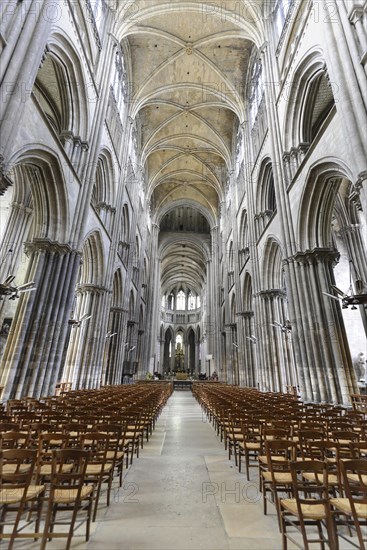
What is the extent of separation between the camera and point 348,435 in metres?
3.93

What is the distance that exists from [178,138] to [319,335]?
82.7 ft

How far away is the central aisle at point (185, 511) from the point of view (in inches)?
107

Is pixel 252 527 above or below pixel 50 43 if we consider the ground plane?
below

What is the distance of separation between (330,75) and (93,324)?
47.8 feet

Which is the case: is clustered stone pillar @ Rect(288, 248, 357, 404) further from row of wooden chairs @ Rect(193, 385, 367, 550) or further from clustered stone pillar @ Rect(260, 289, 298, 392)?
clustered stone pillar @ Rect(260, 289, 298, 392)

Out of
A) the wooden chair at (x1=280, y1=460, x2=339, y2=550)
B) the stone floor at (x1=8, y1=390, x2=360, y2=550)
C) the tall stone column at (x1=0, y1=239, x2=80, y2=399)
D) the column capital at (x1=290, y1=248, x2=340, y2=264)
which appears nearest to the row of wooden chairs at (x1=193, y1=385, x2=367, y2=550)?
the wooden chair at (x1=280, y1=460, x2=339, y2=550)

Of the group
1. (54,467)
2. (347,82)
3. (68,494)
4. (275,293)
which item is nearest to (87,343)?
(275,293)

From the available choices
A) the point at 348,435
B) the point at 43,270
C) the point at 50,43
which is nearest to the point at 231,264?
the point at 43,270

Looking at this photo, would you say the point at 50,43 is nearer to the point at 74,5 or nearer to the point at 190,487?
the point at 74,5

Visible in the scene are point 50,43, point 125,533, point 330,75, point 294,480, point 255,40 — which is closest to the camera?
point 294,480

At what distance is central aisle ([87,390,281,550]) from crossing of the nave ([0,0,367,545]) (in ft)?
9.29

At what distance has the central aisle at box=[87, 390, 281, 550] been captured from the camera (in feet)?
8.91

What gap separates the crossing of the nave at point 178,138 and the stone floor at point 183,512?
2824 millimetres

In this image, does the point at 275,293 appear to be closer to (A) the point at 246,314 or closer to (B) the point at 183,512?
(A) the point at 246,314
